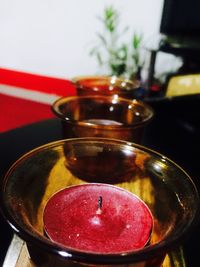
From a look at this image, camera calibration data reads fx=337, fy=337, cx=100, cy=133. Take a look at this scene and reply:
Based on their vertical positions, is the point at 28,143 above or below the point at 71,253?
below

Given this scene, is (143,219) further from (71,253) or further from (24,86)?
(24,86)

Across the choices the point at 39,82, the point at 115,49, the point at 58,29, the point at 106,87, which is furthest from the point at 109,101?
the point at 58,29

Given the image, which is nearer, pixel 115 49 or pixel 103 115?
pixel 103 115

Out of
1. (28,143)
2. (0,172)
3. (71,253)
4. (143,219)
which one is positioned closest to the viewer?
(71,253)

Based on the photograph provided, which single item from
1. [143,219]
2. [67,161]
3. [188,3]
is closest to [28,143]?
[67,161]

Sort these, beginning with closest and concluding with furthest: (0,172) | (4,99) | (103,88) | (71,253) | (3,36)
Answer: (71,253) < (0,172) < (103,88) < (4,99) < (3,36)

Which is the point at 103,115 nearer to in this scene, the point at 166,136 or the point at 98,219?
the point at 166,136
